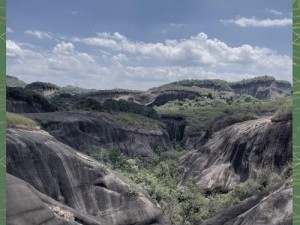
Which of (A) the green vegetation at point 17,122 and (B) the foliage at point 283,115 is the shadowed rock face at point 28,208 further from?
(B) the foliage at point 283,115

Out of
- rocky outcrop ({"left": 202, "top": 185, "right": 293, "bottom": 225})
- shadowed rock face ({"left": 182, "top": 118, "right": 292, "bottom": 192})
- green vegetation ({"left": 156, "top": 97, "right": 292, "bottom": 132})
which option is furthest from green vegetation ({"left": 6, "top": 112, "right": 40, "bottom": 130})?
green vegetation ({"left": 156, "top": 97, "right": 292, "bottom": 132})

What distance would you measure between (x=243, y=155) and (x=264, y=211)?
51.0 meters

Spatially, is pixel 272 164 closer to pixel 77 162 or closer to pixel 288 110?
pixel 288 110

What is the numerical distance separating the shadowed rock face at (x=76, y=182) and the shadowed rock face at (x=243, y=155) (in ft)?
96.9

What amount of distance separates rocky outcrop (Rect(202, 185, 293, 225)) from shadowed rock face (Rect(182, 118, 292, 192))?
38.6m

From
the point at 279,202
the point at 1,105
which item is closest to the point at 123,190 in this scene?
the point at 279,202

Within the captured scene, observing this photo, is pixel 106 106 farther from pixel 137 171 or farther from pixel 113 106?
pixel 137 171

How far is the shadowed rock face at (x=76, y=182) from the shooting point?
39.3 metres

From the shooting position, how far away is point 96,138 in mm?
111500

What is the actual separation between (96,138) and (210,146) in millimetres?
32924

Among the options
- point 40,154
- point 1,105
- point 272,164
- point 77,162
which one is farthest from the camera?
point 272,164

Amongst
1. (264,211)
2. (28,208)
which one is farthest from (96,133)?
(264,211)

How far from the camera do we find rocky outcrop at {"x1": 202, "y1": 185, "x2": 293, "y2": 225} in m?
25.4

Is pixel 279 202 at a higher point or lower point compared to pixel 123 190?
higher
